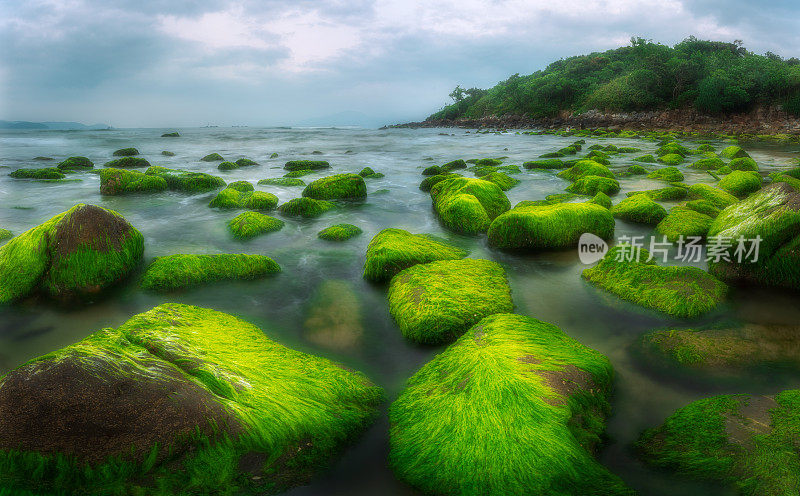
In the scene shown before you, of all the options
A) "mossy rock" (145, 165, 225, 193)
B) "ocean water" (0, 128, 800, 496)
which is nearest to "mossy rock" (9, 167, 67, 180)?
"mossy rock" (145, 165, 225, 193)

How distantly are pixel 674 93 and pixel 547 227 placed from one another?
46969mm

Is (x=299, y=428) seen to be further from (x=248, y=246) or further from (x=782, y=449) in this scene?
(x=248, y=246)

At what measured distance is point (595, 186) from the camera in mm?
10938

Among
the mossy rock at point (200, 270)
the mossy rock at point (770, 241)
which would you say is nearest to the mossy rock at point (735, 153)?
the mossy rock at point (770, 241)

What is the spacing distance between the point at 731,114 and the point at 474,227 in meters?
42.5

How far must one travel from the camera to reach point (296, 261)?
22.1 ft

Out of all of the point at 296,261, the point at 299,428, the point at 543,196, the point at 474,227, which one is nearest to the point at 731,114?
the point at 543,196

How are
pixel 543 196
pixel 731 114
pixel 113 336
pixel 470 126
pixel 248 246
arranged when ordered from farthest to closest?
pixel 470 126 → pixel 731 114 → pixel 543 196 → pixel 248 246 → pixel 113 336

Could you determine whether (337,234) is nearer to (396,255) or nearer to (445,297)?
(396,255)

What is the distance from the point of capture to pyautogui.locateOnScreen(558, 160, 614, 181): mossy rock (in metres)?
12.6

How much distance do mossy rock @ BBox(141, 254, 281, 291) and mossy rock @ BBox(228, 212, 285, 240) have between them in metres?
2.12

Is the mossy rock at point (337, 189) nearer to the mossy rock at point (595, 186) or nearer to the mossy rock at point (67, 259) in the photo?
the mossy rock at point (67, 259)

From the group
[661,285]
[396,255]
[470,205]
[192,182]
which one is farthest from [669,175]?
[192,182]

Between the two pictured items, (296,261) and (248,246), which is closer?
(296,261)
